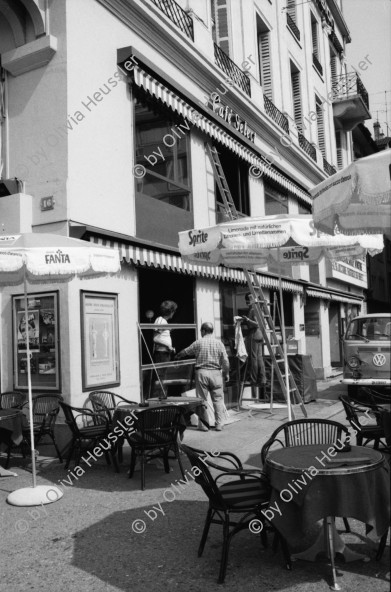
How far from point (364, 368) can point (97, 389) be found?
6888 mm

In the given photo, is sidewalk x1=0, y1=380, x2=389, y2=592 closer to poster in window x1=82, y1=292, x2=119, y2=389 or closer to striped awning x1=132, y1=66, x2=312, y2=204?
poster in window x1=82, y1=292, x2=119, y2=389

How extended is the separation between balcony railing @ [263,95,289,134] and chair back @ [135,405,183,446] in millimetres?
12673

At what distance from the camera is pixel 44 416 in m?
7.33

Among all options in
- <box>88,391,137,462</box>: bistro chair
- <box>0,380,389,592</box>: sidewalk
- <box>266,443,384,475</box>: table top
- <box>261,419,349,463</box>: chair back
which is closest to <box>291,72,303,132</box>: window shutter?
<box>88,391,137,462</box>: bistro chair

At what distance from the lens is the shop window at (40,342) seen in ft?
26.0

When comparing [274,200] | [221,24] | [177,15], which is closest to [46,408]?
[177,15]

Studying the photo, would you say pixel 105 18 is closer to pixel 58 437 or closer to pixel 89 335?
pixel 89 335

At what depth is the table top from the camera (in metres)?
3.68

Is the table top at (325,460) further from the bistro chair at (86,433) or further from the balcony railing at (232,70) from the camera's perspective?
the balcony railing at (232,70)

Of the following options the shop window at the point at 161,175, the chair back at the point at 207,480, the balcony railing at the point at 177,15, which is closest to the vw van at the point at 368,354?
the shop window at the point at 161,175

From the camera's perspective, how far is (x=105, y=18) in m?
8.98

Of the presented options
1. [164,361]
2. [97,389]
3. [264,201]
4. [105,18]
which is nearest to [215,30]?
[264,201]

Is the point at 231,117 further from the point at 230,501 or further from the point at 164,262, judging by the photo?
the point at 230,501

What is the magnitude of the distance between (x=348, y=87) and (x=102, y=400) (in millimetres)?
23769
